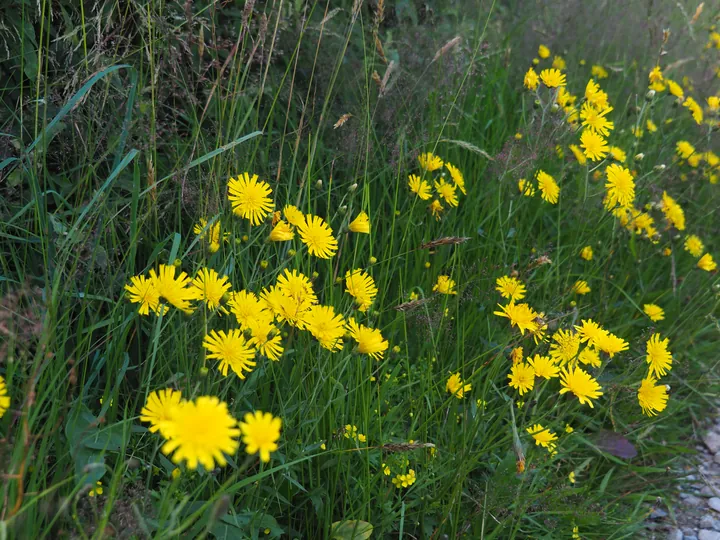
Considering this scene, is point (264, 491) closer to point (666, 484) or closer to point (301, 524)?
point (301, 524)

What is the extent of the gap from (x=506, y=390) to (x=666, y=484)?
665 mm

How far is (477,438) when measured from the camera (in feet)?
6.28

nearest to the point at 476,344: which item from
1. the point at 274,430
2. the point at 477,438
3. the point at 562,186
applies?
the point at 477,438

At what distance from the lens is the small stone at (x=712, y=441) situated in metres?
2.57

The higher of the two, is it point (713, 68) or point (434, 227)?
point (713, 68)

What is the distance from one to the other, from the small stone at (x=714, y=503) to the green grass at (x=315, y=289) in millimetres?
Result: 163

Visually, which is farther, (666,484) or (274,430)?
(666,484)

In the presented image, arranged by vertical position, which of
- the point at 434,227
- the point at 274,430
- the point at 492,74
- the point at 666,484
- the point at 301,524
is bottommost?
the point at 666,484

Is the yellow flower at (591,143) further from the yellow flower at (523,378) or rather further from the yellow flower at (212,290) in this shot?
the yellow flower at (212,290)

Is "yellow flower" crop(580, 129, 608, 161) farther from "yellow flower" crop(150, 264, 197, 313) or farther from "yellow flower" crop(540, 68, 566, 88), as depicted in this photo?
"yellow flower" crop(150, 264, 197, 313)

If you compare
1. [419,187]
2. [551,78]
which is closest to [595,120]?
[551,78]

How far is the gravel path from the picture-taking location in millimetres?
2188

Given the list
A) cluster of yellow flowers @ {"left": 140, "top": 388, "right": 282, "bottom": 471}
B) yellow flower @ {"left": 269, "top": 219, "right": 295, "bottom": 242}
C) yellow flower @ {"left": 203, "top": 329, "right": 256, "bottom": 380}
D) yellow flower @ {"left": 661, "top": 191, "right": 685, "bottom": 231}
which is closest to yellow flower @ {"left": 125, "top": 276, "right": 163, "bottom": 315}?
yellow flower @ {"left": 203, "top": 329, "right": 256, "bottom": 380}

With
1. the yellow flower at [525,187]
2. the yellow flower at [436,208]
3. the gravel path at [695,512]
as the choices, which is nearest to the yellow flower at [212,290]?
the yellow flower at [436,208]
